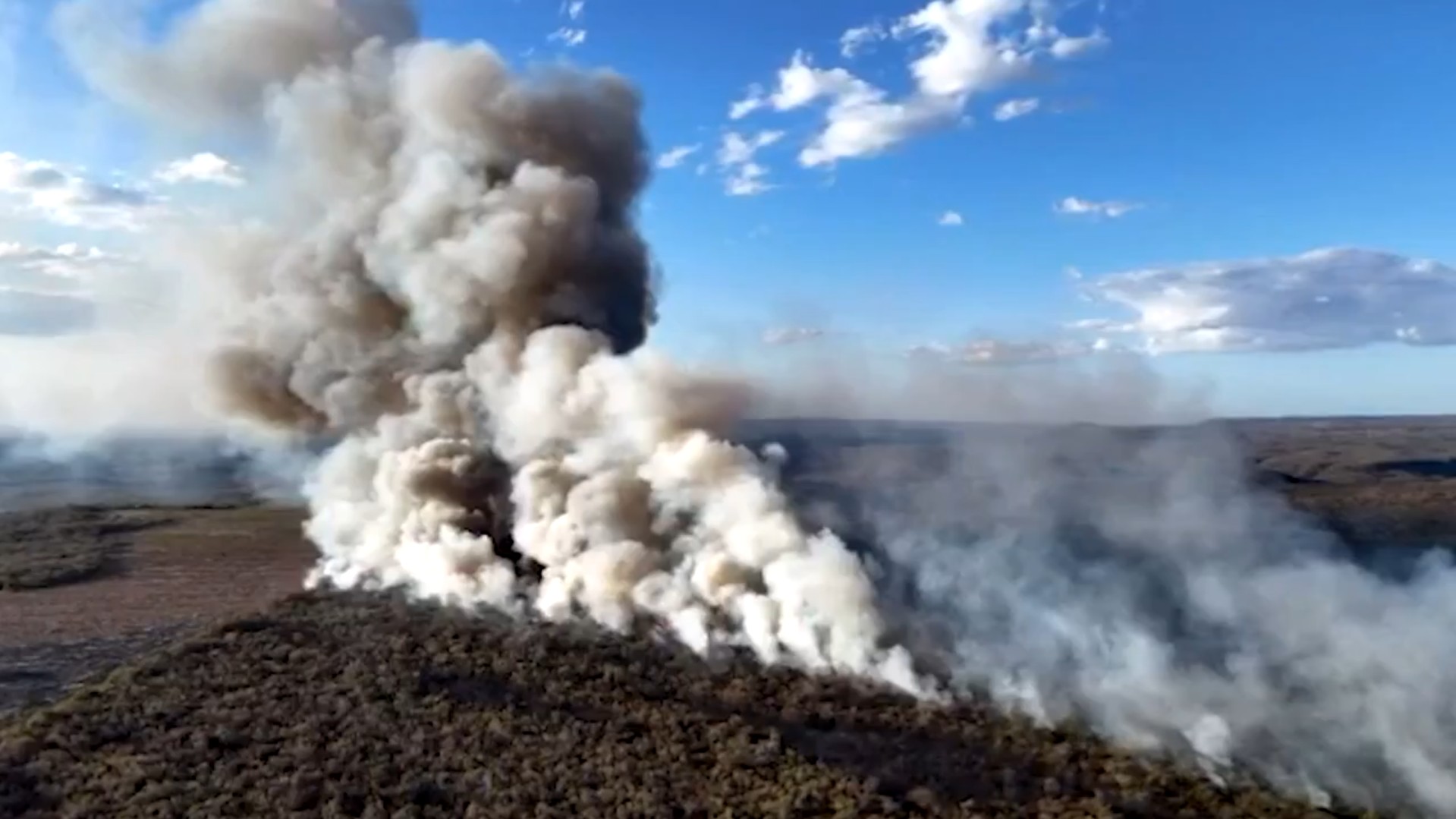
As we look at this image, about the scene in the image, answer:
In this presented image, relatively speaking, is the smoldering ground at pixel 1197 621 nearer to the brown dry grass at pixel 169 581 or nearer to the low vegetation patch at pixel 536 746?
the low vegetation patch at pixel 536 746

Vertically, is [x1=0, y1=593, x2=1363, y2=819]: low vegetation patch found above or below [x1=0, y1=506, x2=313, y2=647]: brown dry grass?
above

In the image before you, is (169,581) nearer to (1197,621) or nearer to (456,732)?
(456,732)

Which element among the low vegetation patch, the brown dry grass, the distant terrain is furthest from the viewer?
the brown dry grass

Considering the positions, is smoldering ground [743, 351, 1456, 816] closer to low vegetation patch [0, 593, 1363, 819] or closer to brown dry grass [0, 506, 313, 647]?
low vegetation patch [0, 593, 1363, 819]

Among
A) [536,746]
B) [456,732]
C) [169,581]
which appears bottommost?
[169,581]

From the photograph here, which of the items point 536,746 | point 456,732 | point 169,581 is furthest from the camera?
point 169,581

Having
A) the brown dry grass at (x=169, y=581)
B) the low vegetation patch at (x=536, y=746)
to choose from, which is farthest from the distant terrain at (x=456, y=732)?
the brown dry grass at (x=169, y=581)

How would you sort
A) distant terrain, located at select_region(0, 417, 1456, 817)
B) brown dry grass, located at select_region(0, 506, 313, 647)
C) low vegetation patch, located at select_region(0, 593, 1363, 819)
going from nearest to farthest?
low vegetation patch, located at select_region(0, 593, 1363, 819) < distant terrain, located at select_region(0, 417, 1456, 817) < brown dry grass, located at select_region(0, 506, 313, 647)

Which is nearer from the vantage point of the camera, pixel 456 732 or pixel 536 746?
pixel 536 746

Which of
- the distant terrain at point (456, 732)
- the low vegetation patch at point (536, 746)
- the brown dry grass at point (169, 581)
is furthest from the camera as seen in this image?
the brown dry grass at point (169, 581)

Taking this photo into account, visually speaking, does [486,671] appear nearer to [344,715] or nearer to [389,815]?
[344,715]

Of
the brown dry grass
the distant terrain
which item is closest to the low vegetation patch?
the distant terrain

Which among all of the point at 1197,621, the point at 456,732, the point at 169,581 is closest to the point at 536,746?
the point at 456,732

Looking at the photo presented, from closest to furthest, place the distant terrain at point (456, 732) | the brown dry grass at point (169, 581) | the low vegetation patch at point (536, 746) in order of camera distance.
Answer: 1. the low vegetation patch at point (536, 746)
2. the distant terrain at point (456, 732)
3. the brown dry grass at point (169, 581)
